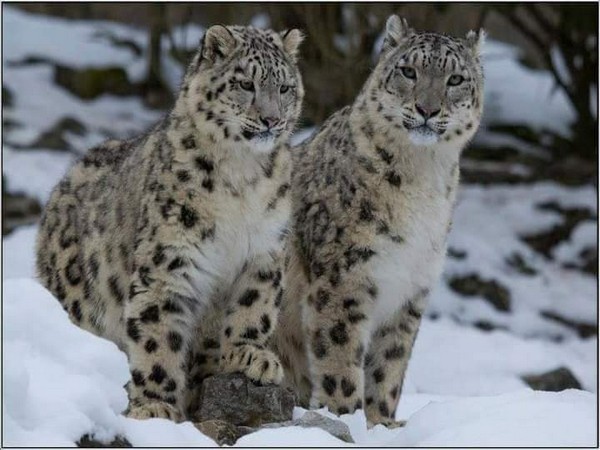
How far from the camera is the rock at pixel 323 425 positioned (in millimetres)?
5496

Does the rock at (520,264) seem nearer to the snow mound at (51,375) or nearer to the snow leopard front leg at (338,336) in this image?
the snow leopard front leg at (338,336)

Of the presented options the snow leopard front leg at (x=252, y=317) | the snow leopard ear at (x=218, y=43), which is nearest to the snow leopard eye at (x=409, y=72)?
the snow leopard ear at (x=218, y=43)

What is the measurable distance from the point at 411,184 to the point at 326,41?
7.13 meters

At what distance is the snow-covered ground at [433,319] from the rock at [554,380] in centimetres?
14

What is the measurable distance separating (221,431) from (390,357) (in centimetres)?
159

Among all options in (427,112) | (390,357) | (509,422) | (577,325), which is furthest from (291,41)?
(577,325)

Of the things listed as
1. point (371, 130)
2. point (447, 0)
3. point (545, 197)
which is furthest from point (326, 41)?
point (371, 130)

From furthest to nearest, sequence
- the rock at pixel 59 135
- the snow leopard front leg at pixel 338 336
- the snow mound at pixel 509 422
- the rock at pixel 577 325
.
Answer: the rock at pixel 59 135 < the rock at pixel 577 325 < the snow leopard front leg at pixel 338 336 < the snow mound at pixel 509 422

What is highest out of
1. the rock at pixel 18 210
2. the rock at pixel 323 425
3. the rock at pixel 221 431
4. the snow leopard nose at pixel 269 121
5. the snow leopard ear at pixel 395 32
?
the snow leopard ear at pixel 395 32

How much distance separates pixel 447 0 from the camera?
13422mm

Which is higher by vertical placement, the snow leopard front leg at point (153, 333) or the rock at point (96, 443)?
the rock at point (96, 443)

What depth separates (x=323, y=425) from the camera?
5.52 m

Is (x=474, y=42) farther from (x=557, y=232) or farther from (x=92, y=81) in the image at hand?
(x=92, y=81)

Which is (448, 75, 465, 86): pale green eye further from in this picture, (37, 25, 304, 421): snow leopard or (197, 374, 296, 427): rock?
(197, 374, 296, 427): rock
